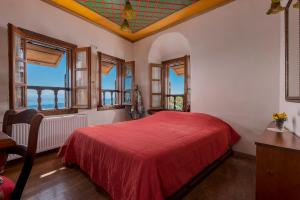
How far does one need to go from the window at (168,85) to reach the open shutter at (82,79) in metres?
1.78

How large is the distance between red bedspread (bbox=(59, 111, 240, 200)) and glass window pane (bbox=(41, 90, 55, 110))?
1203 mm


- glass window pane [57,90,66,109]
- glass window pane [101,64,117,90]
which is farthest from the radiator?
glass window pane [101,64,117,90]

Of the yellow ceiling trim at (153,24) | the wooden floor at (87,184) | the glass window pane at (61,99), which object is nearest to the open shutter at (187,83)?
the yellow ceiling trim at (153,24)

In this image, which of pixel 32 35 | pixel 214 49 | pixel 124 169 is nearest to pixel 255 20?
pixel 214 49

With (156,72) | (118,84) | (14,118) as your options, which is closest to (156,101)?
(156,72)

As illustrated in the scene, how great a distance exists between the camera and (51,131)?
2760 mm

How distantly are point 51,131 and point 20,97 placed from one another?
77cm

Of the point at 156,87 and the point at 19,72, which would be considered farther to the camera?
the point at 156,87

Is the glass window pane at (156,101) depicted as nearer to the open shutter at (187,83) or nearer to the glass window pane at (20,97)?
the open shutter at (187,83)

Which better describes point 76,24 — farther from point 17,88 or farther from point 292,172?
point 292,172

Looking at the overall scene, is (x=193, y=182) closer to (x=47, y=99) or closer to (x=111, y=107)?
(x=111, y=107)

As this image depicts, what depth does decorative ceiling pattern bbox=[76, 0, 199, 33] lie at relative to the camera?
288 centimetres

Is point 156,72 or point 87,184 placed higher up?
point 156,72

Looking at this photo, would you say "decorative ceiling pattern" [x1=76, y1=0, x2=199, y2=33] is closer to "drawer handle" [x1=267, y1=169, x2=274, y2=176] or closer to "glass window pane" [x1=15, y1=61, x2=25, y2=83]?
"glass window pane" [x1=15, y1=61, x2=25, y2=83]
